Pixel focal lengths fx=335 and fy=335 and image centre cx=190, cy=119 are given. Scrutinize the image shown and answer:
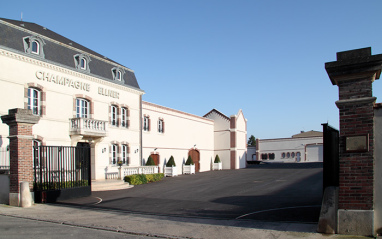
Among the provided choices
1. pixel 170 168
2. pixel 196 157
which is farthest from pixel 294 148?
pixel 170 168

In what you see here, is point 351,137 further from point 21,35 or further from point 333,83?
point 21,35

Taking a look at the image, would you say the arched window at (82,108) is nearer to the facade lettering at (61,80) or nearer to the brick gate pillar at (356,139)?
the facade lettering at (61,80)

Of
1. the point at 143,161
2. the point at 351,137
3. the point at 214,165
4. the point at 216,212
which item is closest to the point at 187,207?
the point at 216,212

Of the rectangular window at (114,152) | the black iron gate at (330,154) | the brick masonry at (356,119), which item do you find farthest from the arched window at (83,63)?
the brick masonry at (356,119)

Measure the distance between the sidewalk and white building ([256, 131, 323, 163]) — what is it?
57.5 meters

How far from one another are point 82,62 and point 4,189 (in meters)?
11.9

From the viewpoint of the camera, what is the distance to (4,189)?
13570 mm

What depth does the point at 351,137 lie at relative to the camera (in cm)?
761

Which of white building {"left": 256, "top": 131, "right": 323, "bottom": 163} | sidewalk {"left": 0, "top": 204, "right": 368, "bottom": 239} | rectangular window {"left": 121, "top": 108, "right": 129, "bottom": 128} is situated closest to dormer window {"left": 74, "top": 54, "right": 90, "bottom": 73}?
rectangular window {"left": 121, "top": 108, "right": 129, "bottom": 128}

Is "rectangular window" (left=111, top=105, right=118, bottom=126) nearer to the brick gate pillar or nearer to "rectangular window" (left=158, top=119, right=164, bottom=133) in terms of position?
"rectangular window" (left=158, top=119, right=164, bottom=133)

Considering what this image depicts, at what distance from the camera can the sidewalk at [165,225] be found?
803cm

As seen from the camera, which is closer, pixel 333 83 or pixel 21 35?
pixel 333 83

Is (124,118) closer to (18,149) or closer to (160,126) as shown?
(160,126)

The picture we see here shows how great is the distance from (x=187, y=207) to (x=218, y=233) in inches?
176
